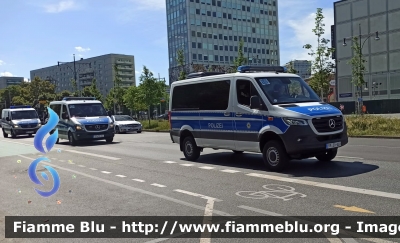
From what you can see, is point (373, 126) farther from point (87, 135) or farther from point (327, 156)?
point (87, 135)

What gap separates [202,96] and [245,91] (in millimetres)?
1881

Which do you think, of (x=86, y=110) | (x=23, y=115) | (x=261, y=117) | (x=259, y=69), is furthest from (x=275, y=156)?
(x=23, y=115)

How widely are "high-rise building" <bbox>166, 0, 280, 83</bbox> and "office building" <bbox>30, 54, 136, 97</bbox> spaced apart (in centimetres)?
4895

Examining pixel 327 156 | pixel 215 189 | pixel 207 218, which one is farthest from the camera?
pixel 327 156

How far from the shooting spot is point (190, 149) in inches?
502

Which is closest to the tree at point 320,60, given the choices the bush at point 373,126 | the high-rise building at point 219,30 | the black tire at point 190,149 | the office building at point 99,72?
the bush at point 373,126

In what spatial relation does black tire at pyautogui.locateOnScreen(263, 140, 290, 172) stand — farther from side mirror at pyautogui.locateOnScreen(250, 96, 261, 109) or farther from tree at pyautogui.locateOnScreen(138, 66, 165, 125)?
tree at pyautogui.locateOnScreen(138, 66, 165, 125)

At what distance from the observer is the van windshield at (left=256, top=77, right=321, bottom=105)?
9.96 metres

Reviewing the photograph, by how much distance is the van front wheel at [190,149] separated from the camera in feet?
41.3

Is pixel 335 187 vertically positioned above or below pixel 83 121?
below

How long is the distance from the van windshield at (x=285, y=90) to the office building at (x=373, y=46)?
188ft

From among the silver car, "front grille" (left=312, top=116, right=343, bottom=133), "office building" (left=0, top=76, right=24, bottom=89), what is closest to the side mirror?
"front grille" (left=312, top=116, right=343, bottom=133)

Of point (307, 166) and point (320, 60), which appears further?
point (320, 60)

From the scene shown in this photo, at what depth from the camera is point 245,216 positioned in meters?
6.09
